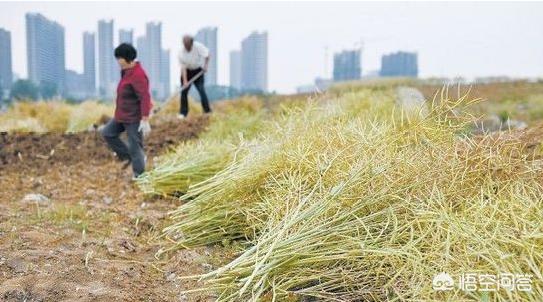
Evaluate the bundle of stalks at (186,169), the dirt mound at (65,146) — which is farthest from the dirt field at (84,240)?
the dirt mound at (65,146)

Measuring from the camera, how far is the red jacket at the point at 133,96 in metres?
4.91

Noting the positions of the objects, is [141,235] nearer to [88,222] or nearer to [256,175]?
[88,222]

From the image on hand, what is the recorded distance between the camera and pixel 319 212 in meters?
2.15

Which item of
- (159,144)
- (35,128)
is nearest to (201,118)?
(159,144)

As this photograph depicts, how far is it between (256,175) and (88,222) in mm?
1204

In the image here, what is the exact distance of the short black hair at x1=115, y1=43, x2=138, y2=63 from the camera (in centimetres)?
479

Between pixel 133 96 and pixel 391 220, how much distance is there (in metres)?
3.33

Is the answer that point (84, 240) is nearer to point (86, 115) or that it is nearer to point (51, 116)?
point (86, 115)

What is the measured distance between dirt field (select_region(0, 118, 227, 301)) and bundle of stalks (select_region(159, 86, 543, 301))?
16.5 inches

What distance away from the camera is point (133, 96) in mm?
5000

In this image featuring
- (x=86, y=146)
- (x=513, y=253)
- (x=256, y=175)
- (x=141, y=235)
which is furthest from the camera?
(x=86, y=146)

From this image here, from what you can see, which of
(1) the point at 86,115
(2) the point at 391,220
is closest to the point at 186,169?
(2) the point at 391,220

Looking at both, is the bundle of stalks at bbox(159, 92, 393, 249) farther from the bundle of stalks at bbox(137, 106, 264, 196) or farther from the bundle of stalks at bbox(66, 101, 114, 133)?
the bundle of stalks at bbox(66, 101, 114, 133)

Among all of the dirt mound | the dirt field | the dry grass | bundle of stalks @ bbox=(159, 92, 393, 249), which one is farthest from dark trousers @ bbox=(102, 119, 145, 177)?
the dry grass
